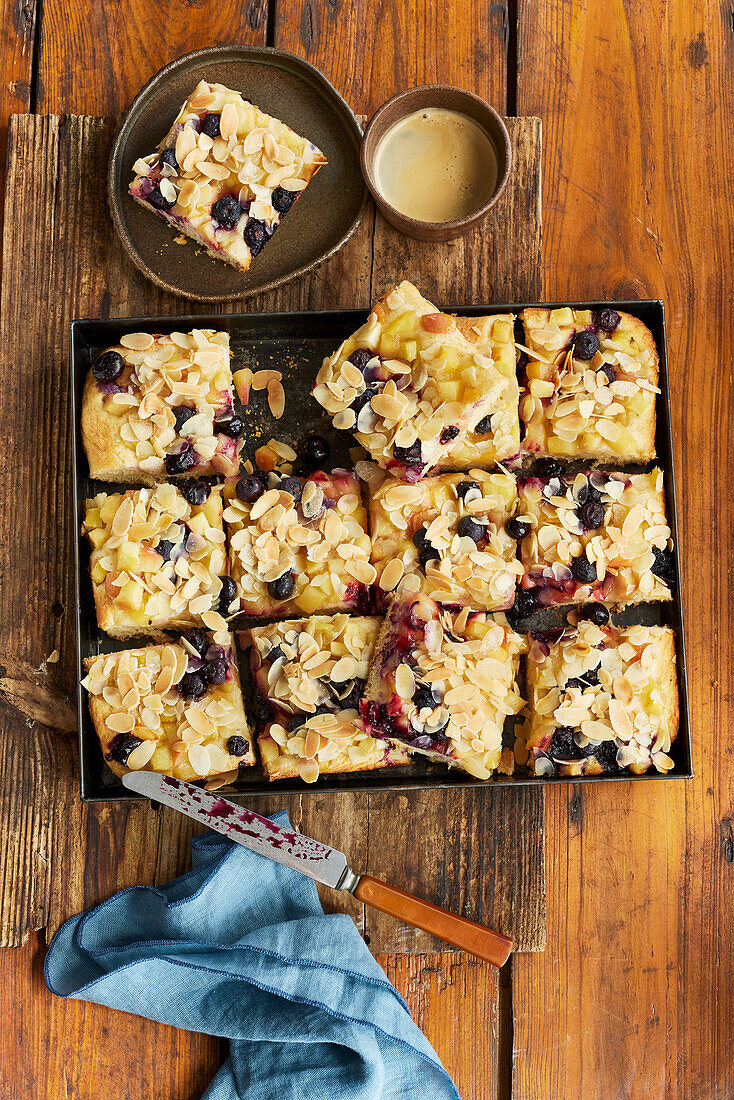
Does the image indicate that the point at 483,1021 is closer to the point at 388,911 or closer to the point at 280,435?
the point at 388,911

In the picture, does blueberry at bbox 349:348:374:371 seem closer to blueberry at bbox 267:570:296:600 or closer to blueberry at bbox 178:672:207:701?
blueberry at bbox 267:570:296:600

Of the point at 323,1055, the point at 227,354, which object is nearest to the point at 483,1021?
the point at 323,1055

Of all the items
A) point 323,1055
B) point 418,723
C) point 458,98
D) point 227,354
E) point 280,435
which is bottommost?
point 323,1055

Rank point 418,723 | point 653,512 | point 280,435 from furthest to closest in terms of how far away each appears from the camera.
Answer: point 280,435, point 653,512, point 418,723

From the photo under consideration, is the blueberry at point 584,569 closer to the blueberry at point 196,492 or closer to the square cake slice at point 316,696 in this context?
the square cake slice at point 316,696

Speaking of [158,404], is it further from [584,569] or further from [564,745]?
[564,745]

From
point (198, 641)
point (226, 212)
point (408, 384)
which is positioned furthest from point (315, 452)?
point (226, 212)

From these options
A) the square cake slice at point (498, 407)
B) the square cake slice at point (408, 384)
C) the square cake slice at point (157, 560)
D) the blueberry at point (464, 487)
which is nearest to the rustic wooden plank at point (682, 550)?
the square cake slice at point (498, 407)
